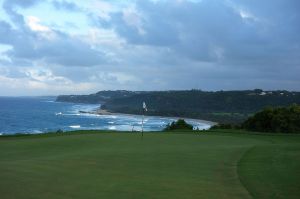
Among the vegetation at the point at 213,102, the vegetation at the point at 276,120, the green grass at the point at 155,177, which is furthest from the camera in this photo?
the vegetation at the point at 213,102

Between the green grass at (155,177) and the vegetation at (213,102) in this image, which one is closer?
the green grass at (155,177)

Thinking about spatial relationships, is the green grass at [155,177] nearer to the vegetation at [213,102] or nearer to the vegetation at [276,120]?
the vegetation at [276,120]

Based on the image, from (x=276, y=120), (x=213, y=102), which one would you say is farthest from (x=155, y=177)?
(x=213, y=102)

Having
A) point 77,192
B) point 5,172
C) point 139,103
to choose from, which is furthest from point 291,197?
point 139,103

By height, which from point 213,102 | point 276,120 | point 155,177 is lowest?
point 155,177

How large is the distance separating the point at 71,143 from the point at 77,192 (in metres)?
13.7

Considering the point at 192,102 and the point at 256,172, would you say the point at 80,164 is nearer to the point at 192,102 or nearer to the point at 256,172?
the point at 256,172

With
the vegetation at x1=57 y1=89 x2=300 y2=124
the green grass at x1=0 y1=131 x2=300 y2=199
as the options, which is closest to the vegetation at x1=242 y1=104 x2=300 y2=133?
the green grass at x1=0 y1=131 x2=300 y2=199

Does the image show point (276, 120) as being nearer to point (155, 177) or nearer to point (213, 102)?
point (155, 177)

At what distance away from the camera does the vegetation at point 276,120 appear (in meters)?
41.8

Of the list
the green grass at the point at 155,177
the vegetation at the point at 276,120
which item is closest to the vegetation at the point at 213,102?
the vegetation at the point at 276,120

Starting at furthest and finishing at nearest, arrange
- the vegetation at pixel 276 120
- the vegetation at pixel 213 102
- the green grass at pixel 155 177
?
the vegetation at pixel 213 102 < the vegetation at pixel 276 120 < the green grass at pixel 155 177

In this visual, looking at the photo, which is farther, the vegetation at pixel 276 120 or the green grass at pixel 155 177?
the vegetation at pixel 276 120

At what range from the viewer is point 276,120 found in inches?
1681
